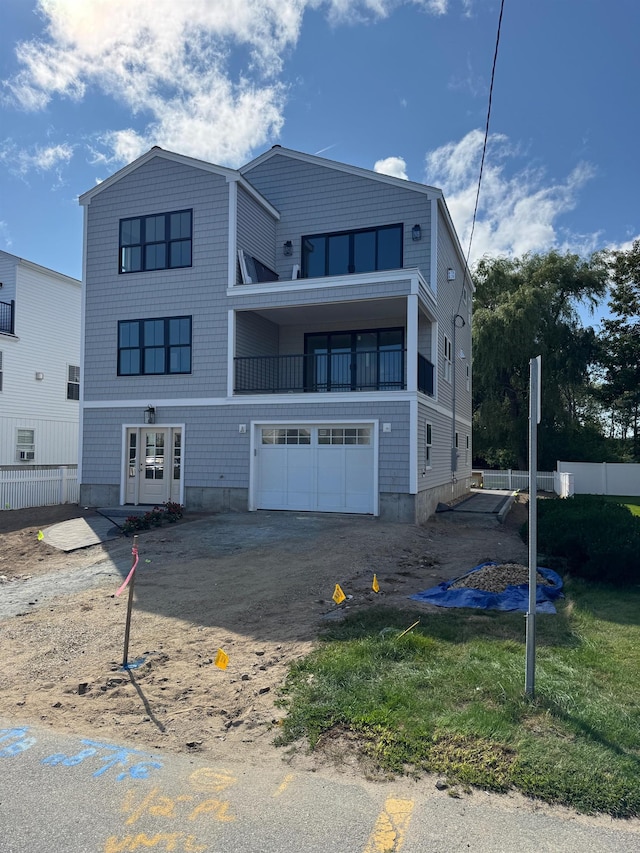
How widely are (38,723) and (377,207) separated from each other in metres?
15.6

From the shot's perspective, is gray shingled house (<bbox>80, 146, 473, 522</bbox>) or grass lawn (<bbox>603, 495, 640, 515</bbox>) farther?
grass lawn (<bbox>603, 495, 640, 515</bbox>)

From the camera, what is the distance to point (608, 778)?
3.30 m

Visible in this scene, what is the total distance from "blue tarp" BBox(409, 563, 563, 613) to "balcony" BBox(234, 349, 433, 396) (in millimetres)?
7902

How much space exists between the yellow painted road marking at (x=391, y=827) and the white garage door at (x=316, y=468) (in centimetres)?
1134

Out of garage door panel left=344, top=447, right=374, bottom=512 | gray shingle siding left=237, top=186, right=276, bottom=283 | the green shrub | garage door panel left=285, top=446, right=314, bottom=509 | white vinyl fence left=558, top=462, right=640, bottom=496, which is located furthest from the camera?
white vinyl fence left=558, top=462, right=640, bottom=496

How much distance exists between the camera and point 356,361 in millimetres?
16219

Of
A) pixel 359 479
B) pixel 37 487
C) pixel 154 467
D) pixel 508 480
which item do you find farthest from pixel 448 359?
pixel 37 487

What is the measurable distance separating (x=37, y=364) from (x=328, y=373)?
13.0 m

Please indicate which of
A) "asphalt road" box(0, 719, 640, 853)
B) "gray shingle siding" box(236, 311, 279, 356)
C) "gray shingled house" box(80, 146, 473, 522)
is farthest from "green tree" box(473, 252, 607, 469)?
"asphalt road" box(0, 719, 640, 853)

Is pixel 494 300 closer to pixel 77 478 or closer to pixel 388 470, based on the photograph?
pixel 388 470

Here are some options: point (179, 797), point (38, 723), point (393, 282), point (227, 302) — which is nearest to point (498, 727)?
point (179, 797)

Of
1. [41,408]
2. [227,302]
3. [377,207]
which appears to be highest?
[377,207]

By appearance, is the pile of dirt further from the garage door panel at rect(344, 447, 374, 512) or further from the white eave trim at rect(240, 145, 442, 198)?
the white eave trim at rect(240, 145, 442, 198)

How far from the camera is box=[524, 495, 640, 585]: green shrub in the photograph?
25.3ft
